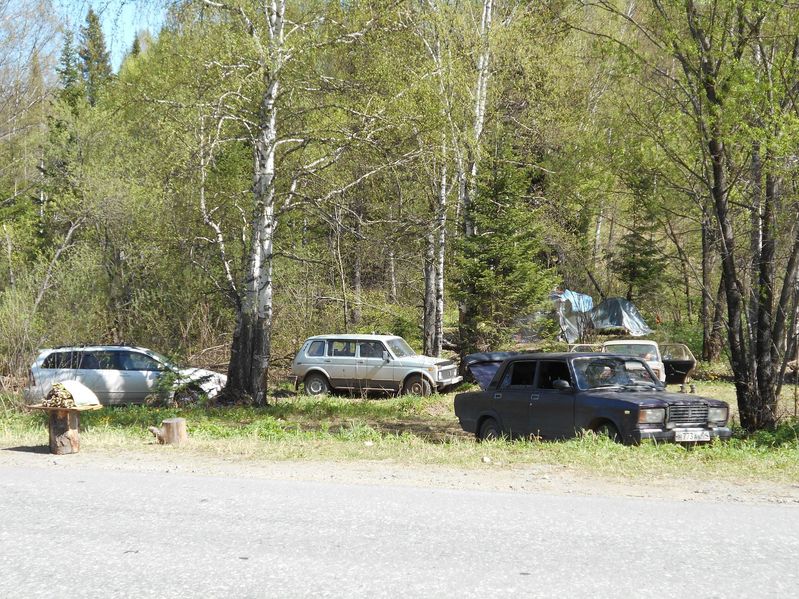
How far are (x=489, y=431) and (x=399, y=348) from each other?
1043 centimetres

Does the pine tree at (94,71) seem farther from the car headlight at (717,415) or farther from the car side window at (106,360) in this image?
the car headlight at (717,415)

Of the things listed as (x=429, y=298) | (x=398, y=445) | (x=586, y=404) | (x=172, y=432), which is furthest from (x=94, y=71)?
(x=586, y=404)

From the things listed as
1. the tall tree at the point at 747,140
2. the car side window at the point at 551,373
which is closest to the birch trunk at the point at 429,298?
the tall tree at the point at 747,140

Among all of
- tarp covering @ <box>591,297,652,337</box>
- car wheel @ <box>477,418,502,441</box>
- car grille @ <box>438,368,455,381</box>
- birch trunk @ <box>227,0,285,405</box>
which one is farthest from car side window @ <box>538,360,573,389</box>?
tarp covering @ <box>591,297,652,337</box>

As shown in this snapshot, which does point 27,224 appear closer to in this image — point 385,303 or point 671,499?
point 385,303

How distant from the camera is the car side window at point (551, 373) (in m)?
11.7

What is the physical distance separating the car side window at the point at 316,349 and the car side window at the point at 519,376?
11.3m

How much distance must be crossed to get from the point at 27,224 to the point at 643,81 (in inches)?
1236

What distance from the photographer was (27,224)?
37344mm

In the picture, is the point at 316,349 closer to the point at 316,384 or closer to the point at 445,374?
the point at 316,384

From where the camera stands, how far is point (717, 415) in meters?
11.1

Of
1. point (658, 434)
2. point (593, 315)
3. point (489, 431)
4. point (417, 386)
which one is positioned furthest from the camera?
point (593, 315)

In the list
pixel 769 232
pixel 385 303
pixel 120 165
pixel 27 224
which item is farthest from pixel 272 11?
pixel 27 224

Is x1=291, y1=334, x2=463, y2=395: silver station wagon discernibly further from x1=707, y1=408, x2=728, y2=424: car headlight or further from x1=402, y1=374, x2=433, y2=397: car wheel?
x1=707, y1=408, x2=728, y2=424: car headlight
